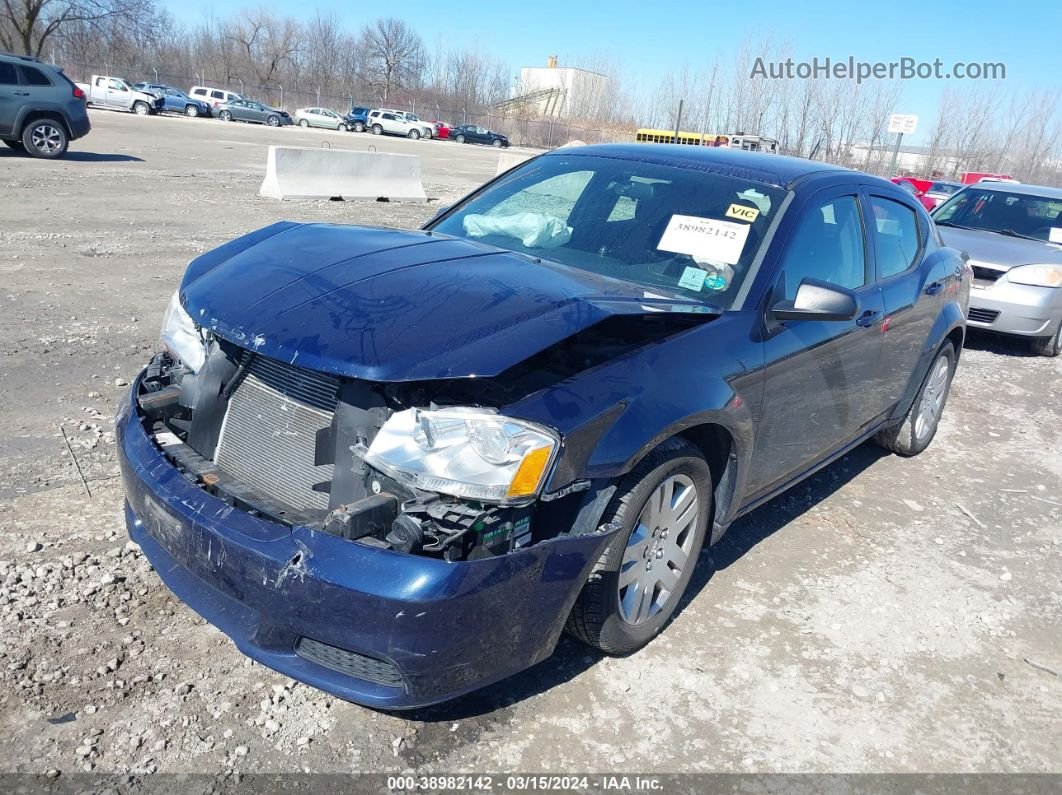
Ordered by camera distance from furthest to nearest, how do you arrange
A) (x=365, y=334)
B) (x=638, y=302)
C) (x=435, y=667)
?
1. (x=638, y=302)
2. (x=365, y=334)
3. (x=435, y=667)

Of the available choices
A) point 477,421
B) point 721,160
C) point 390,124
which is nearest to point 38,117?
point 721,160

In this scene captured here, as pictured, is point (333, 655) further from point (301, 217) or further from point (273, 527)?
point (301, 217)

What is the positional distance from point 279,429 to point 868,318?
2.87 meters

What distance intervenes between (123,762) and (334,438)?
1.09 m

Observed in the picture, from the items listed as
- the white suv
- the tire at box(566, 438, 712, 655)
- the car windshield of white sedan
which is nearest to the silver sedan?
the car windshield of white sedan

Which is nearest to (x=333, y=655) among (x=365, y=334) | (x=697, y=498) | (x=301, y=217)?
(x=365, y=334)

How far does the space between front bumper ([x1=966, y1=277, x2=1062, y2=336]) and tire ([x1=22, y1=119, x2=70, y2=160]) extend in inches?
656

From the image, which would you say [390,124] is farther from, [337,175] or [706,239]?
[706,239]

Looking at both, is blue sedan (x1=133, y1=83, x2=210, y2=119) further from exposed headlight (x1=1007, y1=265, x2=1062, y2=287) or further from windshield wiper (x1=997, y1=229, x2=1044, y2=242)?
exposed headlight (x1=1007, y1=265, x2=1062, y2=287)

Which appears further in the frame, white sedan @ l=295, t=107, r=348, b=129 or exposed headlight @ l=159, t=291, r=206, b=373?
white sedan @ l=295, t=107, r=348, b=129

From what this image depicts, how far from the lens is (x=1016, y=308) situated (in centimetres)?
817

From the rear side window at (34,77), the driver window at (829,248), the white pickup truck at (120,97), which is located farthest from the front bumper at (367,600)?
the white pickup truck at (120,97)

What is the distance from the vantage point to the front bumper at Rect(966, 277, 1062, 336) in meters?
8.13

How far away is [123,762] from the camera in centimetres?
237
